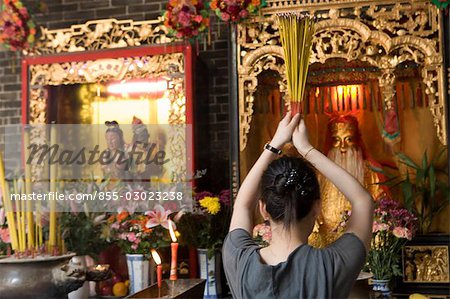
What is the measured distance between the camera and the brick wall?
442cm

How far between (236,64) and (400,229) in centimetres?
142

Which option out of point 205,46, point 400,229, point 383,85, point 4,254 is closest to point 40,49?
point 205,46

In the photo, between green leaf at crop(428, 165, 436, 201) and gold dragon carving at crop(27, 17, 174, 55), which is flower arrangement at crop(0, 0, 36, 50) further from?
green leaf at crop(428, 165, 436, 201)

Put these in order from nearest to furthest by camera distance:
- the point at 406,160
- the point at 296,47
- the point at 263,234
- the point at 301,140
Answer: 1. the point at 301,140
2. the point at 296,47
3. the point at 263,234
4. the point at 406,160

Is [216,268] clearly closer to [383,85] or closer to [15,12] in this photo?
[383,85]

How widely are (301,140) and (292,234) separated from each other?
0.24 metres

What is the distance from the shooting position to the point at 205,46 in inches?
172

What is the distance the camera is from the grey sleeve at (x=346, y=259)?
1.40 metres

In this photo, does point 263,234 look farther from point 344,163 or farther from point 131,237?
point 344,163

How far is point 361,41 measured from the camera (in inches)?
145

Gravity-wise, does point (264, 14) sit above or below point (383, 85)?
above

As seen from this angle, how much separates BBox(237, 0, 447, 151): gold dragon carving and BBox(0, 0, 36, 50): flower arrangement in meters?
1.69

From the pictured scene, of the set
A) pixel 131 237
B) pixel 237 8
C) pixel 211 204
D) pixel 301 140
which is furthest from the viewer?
pixel 237 8

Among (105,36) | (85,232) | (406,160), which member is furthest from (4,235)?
(406,160)
